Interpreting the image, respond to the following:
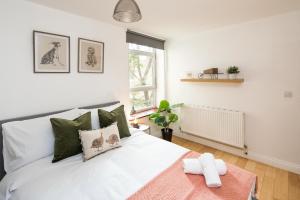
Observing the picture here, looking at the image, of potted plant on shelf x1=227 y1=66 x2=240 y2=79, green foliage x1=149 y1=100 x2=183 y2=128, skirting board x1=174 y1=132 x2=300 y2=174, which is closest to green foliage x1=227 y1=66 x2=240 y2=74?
potted plant on shelf x1=227 y1=66 x2=240 y2=79

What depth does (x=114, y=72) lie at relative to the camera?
2809 millimetres

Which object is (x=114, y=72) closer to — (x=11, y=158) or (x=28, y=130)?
(x=28, y=130)

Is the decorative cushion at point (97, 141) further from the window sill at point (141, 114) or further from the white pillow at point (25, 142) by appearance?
the window sill at point (141, 114)

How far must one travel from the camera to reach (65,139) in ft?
5.53

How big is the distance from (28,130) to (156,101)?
9.15 feet

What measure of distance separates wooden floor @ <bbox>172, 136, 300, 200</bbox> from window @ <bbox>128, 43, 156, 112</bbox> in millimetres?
1809

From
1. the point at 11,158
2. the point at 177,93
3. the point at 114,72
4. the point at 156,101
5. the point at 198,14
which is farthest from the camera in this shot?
the point at 156,101

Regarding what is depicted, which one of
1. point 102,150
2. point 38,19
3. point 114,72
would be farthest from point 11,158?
point 114,72

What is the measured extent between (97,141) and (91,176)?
16.8 inches

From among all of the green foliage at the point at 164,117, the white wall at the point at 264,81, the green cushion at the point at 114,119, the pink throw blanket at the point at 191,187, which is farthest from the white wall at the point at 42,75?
the white wall at the point at 264,81

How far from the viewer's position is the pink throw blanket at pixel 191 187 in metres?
1.19

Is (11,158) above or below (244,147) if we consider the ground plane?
above

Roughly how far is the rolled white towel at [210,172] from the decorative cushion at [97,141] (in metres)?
0.96

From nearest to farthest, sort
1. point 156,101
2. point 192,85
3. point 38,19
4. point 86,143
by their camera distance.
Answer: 1. point 86,143
2. point 38,19
3. point 192,85
4. point 156,101
